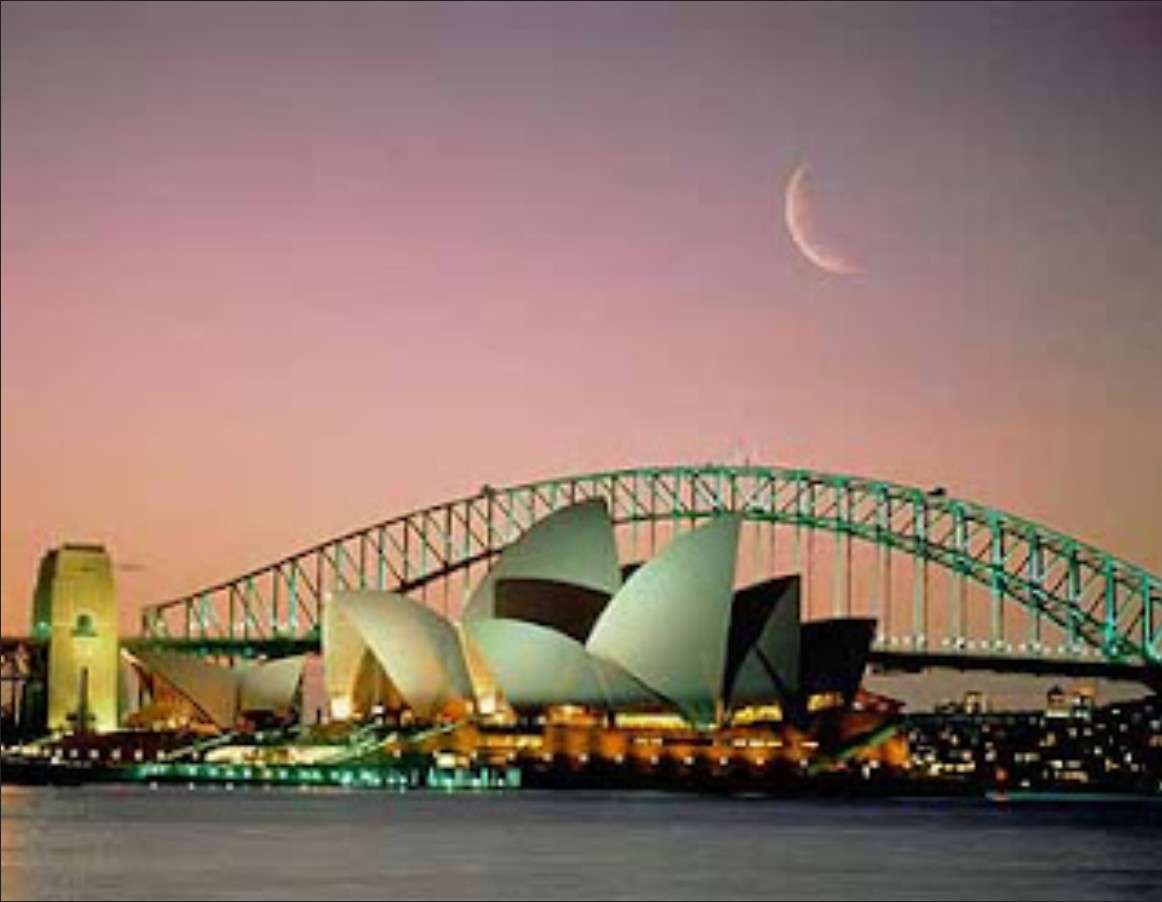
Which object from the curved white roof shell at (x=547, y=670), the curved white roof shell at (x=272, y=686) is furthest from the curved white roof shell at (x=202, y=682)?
the curved white roof shell at (x=547, y=670)

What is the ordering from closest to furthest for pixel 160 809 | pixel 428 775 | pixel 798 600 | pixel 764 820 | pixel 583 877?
pixel 583 877 → pixel 764 820 → pixel 160 809 → pixel 798 600 → pixel 428 775

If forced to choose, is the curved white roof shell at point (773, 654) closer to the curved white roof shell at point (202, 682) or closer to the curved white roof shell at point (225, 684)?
the curved white roof shell at point (225, 684)

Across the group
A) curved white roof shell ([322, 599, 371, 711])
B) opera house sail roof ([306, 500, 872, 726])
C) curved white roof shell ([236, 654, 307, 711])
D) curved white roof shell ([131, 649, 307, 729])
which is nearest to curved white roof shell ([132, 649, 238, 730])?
curved white roof shell ([131, 649, 307, 729])

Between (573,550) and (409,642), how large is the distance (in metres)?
11.6

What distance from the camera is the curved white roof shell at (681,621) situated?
321 feet

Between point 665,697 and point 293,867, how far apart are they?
47622mm

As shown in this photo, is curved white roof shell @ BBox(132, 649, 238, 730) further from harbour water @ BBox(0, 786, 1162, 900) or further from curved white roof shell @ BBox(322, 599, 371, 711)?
harbour water @ BBox(0, 786, 1162, 900)

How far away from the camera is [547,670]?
10512 centimetres

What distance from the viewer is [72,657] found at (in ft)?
424

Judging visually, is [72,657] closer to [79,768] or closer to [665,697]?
[79,768]

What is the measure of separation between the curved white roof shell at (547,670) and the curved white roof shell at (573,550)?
2.14 metres

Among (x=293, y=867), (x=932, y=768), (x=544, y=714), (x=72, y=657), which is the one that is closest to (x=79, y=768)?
(x=72, y=657)

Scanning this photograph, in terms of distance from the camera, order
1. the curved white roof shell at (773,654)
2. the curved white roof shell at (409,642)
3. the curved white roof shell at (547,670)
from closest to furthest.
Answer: the curved white roof shell at (773,654), the curved white roof shell at (547,670), the curved white roof shell at (409,642)

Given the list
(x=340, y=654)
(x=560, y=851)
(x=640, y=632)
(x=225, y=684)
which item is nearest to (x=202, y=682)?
(x=225, y=684)
